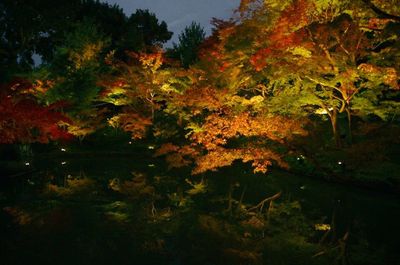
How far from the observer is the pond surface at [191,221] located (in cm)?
702

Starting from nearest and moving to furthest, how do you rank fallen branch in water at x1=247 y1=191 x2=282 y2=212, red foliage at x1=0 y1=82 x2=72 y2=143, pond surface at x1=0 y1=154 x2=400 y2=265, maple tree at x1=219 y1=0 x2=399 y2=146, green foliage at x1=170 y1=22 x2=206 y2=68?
1. pond surface at x1=0 y1=154 x2=400 y2=265
2. fallen branch in water at x1=247 y1=191 x2=282 y2=212
3. maple tree at x1=219 y1=0 x2=399 y2=146
4. red foliage at x1=0 y1=82 x2=72 y2=143
5. green foliage at x1=170 y1=22 x2=206 y2=68

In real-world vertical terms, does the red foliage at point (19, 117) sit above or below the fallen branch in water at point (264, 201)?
above

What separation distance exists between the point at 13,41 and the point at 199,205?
21713 mm

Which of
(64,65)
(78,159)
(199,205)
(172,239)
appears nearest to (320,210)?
(199,205)

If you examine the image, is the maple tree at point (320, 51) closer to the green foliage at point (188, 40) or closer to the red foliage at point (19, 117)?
the red foliage at point (19, 117)

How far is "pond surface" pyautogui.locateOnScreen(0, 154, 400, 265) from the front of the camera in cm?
702

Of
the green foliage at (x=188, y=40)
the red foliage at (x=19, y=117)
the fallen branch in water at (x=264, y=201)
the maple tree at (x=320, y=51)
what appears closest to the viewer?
the fallen branch in water at (x=264, y=201)

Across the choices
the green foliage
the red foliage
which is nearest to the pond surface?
the red foliage

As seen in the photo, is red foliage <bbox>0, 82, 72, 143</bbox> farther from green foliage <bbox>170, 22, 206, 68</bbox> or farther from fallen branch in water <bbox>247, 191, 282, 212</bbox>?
green foliage <bbox>170, 22, 206, 68</bbox>

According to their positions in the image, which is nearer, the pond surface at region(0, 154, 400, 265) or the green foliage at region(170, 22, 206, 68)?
the pond surface at region(0, 154, 400, 265)

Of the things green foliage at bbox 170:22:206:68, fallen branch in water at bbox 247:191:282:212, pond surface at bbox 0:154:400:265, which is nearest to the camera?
pond surface at bbox 0:154:400:265

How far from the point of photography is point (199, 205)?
35.7ft

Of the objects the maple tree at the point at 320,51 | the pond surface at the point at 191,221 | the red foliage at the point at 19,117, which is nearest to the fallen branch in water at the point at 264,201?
the pond surface at the point at 191,221

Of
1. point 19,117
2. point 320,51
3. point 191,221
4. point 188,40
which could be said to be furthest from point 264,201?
point 188,40
